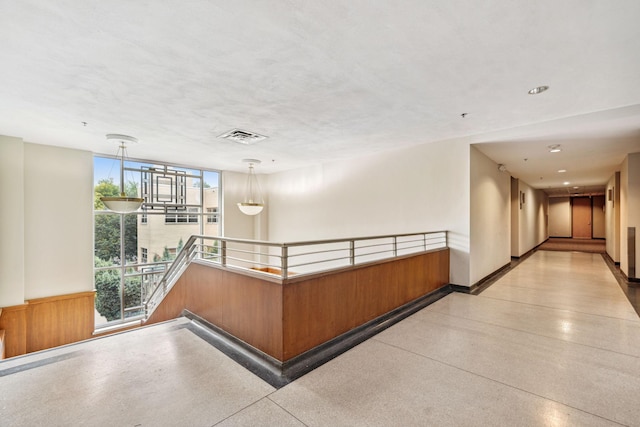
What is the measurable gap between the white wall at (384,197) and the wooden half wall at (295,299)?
4.29ft

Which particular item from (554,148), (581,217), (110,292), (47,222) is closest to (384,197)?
Answer: (554,148)

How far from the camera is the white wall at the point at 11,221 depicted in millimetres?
4871

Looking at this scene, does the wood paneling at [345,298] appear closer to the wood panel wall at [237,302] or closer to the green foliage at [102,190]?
the wood panel wall at [237,302]

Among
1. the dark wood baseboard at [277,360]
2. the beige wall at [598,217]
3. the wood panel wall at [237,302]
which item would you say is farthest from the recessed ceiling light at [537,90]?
the beige wall at [598,217]

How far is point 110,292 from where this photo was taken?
641cm

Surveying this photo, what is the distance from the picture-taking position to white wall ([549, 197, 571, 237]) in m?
15.9

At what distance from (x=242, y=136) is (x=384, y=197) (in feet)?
10.7

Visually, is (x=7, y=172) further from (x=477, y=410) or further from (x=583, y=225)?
(x=583, y=225)

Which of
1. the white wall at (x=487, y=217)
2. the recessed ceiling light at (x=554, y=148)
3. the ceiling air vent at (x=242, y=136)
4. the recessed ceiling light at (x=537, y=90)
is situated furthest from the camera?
the white wall at (x=487, y=217)

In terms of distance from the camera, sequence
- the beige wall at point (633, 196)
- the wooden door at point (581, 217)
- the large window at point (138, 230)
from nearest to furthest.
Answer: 1. the beige wall at point (633, 196)
2. the large window at point (138, 230)
3. the wooden door at point (581, 217)

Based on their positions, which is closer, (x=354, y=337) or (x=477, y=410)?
(x=477, y=410)

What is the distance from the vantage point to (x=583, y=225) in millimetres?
15484

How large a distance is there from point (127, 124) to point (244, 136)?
68.9 inches

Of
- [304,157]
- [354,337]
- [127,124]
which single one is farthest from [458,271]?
[127,124]
